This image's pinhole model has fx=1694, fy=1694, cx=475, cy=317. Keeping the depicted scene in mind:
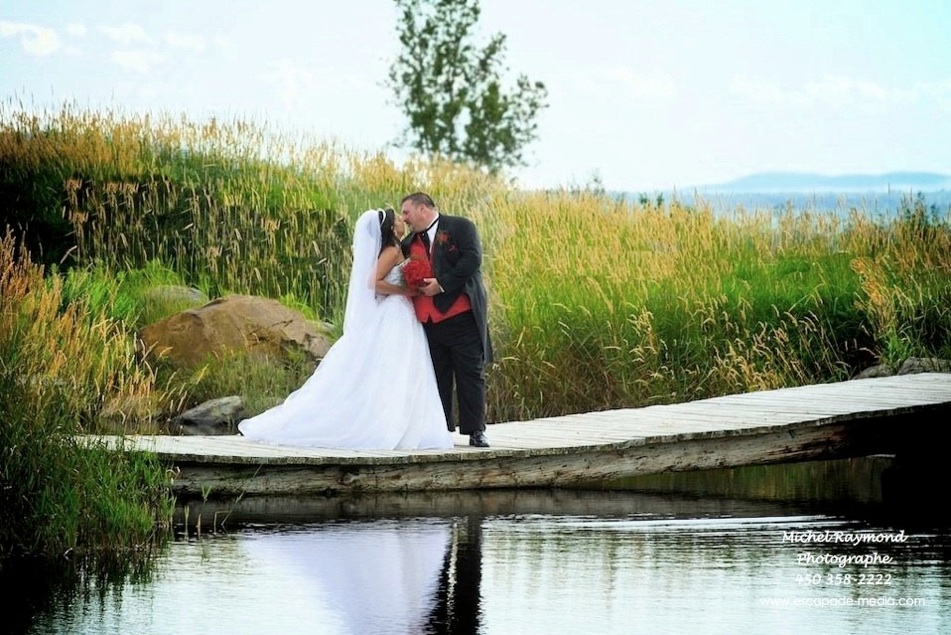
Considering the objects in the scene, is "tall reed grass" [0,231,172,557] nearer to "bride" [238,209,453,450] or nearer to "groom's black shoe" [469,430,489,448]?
"bride" [238,209,453,450]

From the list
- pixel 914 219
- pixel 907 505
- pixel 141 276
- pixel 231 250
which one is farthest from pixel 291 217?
pixel 907 505

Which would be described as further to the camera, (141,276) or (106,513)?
(141,276)

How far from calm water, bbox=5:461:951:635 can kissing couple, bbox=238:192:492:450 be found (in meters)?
0.59

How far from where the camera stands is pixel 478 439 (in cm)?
1037

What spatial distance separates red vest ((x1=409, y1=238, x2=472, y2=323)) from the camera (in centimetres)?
1027

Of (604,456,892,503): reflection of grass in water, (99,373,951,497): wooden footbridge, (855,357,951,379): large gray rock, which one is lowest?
(604,456,892,503): reflection of grass in water

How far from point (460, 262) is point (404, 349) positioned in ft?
2.29

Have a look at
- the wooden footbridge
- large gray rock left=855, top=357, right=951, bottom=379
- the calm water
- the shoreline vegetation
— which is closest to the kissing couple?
the wooden footbridge

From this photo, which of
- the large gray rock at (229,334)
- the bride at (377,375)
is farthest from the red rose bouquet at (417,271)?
the large gray rock at (229,334)

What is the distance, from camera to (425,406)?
1045cm

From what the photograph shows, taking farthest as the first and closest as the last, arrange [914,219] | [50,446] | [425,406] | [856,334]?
1. [914,219]
2. [856,334]
3. [425,406]
4. [50,446]

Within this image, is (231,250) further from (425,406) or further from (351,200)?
(425,406)

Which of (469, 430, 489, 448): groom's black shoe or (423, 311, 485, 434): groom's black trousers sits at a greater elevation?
(423, 311, 485, 434): groom's black trousers

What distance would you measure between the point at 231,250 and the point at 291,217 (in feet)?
2.50
